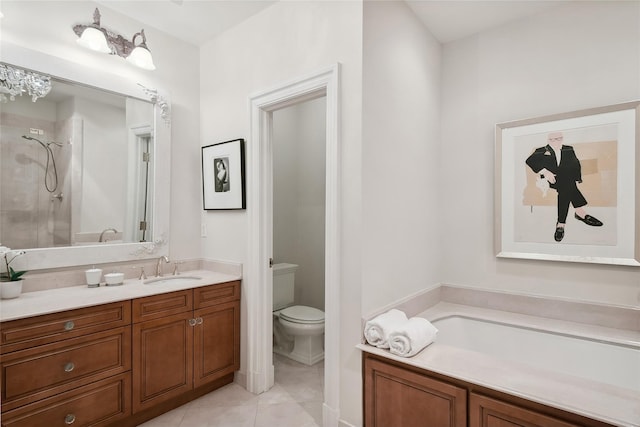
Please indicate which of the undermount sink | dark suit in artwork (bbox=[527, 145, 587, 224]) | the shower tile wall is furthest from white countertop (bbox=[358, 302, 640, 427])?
the shower tile wall

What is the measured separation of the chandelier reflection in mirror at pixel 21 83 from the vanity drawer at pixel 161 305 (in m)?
1.44

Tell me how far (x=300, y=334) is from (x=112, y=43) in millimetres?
2692

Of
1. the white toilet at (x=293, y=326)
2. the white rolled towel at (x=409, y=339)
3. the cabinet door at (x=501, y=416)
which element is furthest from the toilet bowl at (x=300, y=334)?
the cabinet door at (x=501, y=416)

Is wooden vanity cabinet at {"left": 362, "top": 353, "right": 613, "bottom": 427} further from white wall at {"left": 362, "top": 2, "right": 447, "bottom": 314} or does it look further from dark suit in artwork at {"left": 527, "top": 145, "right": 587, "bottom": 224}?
dark suit in artwork at {"left": 527, "top": 145, "right": 587, "bottom": 224}

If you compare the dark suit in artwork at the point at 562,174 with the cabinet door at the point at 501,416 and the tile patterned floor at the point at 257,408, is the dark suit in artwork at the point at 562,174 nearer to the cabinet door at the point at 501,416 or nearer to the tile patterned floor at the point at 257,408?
the cabinet door at the point at 501,416

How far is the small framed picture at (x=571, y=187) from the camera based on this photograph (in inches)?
76.7

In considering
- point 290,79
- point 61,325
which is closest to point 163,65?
point 290,79

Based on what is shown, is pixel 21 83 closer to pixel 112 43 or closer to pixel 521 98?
pixel 112 43

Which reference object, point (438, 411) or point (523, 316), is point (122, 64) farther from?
point (523, 316)

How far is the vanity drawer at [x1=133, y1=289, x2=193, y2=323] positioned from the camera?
198 cm

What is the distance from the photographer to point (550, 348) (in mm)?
1979

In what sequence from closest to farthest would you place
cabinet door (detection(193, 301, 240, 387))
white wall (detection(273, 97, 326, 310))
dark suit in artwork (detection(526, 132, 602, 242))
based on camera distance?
dark suit in artwork (detection(526, 132, 602, 242))
cabinet door (detection(193, 301, 240, 387))
white wall (detection(273, 97, 326, 310))

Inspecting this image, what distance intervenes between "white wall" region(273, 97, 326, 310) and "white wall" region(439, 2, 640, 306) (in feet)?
4.64

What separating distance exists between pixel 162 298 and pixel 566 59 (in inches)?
122
